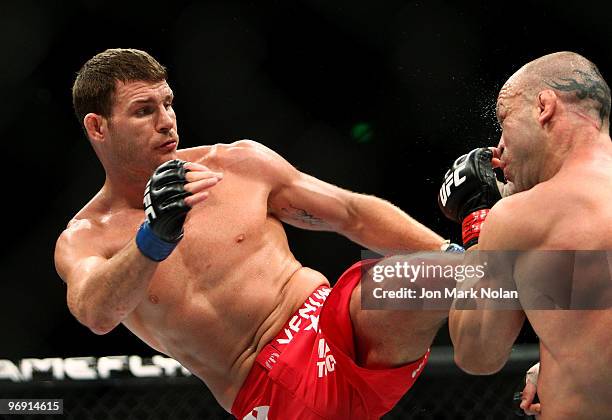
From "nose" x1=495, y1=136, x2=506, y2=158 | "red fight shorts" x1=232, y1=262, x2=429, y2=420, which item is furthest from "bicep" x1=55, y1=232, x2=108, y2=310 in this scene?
"nose" x1=495, y1=136, x2=506, y2=158

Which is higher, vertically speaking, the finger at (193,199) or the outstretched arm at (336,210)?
the finger at (193,199)

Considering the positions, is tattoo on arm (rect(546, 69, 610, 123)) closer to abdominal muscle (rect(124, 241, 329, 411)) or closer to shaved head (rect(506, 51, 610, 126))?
shaved head (rect(506, 51, 610, 126))

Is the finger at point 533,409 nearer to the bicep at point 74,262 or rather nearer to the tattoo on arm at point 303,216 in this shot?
the tattoo on arm at point 303,216

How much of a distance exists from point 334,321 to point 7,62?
6.40 ft

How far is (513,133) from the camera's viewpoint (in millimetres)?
1468

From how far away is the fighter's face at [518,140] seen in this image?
1444 mm

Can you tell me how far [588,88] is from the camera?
1443 millimetres

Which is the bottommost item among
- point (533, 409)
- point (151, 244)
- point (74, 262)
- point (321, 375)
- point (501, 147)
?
point (321, 375)

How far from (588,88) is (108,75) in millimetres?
1114

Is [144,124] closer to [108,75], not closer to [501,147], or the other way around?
[108,75]

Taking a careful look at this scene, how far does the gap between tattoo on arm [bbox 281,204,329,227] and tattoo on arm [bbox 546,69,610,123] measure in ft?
2.61

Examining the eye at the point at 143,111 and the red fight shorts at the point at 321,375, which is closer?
the red fight shorts at the point at 321,375

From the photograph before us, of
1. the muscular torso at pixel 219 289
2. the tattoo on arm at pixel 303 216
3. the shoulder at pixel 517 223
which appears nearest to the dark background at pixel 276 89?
the tattoo on arm at pixel 303 216

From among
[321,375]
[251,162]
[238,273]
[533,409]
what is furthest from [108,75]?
[533,409]
